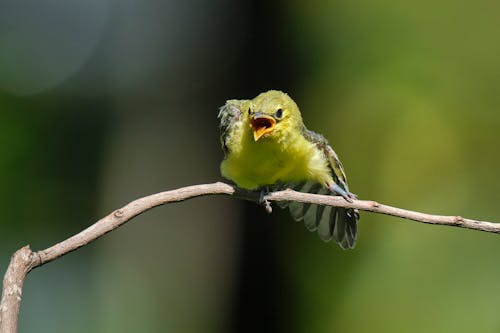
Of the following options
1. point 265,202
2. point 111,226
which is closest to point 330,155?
point 265,202

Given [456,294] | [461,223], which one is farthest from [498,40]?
[461,223]

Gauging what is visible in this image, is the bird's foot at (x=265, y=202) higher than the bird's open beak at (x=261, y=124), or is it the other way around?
the bird's open beak at (x=261, y=124)

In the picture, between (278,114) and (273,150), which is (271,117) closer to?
(278,114)

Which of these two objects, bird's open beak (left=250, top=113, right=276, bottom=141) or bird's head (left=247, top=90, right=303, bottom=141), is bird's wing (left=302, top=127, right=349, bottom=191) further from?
bird's open beak (left=250, top=113, right=276, bottom=141)

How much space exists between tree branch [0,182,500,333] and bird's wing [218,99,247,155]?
44.7 inches

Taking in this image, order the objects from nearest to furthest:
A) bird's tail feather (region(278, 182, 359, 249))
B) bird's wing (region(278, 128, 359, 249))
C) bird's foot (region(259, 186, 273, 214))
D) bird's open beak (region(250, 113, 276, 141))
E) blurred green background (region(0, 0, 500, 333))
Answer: bird's foot (region(259, 186, 273, 214)) → bird's open beak (region(250, 113, 276, 141)) → bird's wing (region(278, 128, 359, 249)) → bird's tail feather (region(278, 182, 359, 249)) → blurred green background (region(0, 0, 500, 333))

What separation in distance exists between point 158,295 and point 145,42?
524 cm

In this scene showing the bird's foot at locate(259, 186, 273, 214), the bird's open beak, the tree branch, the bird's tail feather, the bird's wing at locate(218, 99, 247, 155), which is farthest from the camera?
the bird's tail feather

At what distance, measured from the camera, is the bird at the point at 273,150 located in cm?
419

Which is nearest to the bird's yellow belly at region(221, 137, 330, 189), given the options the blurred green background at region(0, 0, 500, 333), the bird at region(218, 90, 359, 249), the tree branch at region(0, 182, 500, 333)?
the bird at region(218, 90, 359, 249)

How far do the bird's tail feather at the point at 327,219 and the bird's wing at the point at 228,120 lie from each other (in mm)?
592

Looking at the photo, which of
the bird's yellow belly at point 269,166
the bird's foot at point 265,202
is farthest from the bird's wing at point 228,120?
the bird's foot at point 265,202

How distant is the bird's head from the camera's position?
164 inches

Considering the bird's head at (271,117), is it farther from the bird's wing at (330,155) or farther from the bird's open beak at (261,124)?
the bird's wing at (330,155)
